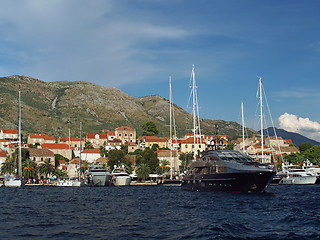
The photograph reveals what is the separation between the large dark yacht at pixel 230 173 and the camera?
56188 millimetres

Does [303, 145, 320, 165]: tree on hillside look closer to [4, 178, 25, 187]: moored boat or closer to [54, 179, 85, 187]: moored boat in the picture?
[54, 179, 85, 187]: moored boat

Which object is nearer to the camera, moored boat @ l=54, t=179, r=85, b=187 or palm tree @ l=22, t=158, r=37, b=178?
moored boat @ l=54, t=179, r=85, b=187

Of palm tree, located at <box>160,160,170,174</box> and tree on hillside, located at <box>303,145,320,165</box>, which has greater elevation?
tree on hillside, located at <box>303,145,320,165</box>

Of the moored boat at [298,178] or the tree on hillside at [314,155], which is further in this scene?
the tree on hillside at [314,155]

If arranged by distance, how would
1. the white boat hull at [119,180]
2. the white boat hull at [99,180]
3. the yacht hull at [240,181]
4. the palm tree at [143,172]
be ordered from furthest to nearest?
the palm tree at [143,172] → the white boat hull at [119,180] → the white boat hull at [99,180] → the yacht hull at [240,181]

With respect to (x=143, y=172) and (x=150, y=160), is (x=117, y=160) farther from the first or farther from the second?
(x=143, y=172)

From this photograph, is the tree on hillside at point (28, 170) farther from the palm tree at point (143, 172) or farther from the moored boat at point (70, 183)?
the palm tree at point (143, 172)

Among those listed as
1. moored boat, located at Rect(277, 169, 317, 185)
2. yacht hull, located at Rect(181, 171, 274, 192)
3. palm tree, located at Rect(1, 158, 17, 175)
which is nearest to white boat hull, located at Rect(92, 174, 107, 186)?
palm tree, located at Rect(1, 158, 17, 175)

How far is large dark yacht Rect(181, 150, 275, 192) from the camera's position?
184ft

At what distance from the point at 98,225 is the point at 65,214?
7970 mm

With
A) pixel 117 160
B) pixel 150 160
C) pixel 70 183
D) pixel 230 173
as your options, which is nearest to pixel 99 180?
pixel 70 183

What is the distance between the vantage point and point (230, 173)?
190ft

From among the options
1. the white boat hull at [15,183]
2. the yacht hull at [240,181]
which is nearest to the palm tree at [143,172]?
the white boat hull at [15,183]

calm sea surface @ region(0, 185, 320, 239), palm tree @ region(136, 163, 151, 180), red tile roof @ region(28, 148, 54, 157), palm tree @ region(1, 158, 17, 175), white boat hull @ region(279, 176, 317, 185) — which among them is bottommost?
white boat hull @ region(279, 176, 317, 185)
